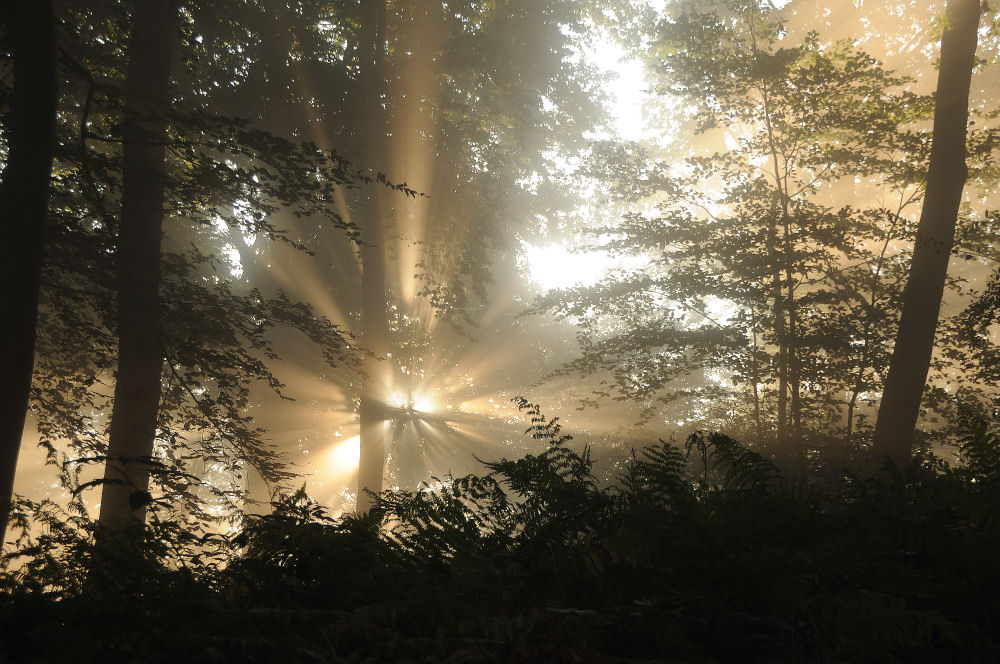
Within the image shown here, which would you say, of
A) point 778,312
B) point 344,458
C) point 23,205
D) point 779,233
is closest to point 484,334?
point 344,458

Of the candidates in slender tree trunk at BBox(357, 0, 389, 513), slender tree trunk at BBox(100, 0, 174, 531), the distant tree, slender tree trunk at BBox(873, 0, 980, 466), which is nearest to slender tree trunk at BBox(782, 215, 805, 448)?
the distant tree

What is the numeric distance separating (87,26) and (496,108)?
9716 millimetres

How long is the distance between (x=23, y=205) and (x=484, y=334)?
2005cm

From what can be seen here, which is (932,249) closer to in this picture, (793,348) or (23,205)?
(793,348)

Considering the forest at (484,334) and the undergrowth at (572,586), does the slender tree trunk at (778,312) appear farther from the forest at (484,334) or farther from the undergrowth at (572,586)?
the undergrowth at (572,586)

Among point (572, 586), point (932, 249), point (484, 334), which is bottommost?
point (572, 586)

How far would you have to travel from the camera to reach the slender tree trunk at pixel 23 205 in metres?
4.33

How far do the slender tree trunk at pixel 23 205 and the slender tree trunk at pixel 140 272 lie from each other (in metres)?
1.98

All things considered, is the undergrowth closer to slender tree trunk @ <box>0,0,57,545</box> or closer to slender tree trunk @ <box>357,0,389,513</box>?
slender tree trunk @ <box>0,0,57,545</box>

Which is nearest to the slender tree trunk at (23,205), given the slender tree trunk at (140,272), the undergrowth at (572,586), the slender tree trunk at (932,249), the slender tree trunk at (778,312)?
the slender tree trunk at (140,272)

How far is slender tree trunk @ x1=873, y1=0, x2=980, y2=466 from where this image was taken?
7.55m

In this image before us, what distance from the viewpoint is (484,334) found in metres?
24.2

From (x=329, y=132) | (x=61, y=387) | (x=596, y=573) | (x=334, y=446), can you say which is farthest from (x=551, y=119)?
(x=596, y=573)

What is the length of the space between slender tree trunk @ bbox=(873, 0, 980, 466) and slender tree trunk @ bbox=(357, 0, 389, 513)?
342 inches
